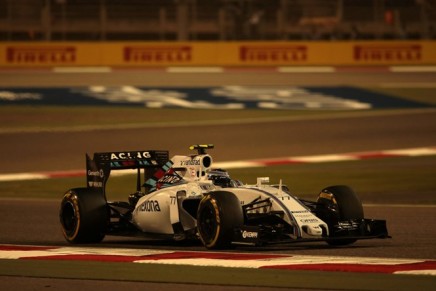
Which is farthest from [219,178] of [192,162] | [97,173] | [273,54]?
[273,54]

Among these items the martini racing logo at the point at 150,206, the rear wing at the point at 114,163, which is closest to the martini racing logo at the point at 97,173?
the rear wing at the point at 114,163

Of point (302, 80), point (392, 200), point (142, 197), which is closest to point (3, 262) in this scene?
point (142, 197)

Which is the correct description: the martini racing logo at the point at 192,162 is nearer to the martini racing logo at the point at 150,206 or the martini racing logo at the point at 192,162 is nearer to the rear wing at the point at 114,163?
the martini racing logo at the point at 150,206

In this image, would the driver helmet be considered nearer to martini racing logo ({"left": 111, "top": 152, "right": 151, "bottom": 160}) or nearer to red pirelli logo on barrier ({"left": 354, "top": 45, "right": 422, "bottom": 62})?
martini racing logo ({"left": 111, "top": 152, "right": 151, "bottom": 160})

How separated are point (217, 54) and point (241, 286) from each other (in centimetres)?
3389

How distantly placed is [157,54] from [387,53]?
825cm

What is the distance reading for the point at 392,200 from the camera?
56.1 ft

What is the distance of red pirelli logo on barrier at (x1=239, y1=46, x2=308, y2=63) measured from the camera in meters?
41.8

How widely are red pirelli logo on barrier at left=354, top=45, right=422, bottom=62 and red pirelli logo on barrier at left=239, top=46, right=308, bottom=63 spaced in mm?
2044

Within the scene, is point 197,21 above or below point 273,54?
above

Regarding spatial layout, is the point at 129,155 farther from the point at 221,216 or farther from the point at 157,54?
the point at 157,54

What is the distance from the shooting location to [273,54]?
42.2m

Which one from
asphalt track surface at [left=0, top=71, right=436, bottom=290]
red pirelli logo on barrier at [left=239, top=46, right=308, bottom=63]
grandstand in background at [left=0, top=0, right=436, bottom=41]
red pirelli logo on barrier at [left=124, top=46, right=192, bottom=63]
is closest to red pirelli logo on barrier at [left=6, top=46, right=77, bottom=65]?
grandstand in background at [left=0, top=0, right=436, bottom=41]

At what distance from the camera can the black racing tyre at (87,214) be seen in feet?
Result: 39.3
